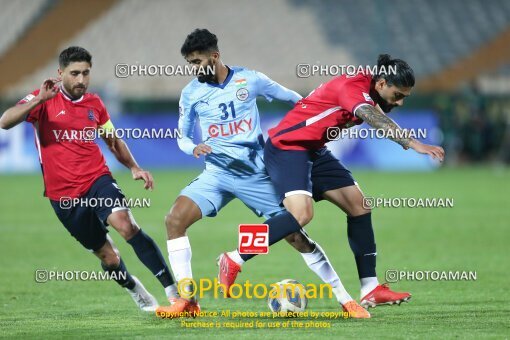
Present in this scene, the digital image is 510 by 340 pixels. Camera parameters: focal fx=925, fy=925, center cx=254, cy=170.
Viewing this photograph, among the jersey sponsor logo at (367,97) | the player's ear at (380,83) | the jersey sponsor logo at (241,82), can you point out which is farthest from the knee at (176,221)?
the player's ear at (380,83)

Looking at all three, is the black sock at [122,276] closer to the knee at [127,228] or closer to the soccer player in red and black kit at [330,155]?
the knee at [127,228]

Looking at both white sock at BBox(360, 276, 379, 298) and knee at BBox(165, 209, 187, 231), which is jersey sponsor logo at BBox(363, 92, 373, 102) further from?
knee at BBox(165, 209, 187, 231)

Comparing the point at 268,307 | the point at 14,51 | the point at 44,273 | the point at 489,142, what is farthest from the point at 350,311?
the point at 14,51

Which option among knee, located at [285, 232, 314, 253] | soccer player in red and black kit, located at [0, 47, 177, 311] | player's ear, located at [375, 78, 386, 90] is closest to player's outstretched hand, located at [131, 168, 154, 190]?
soccer player in red and black kit, located at [0, 47, 177, 311]

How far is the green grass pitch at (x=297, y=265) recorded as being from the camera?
666cm

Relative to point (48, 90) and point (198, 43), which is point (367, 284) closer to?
point (198, 43)

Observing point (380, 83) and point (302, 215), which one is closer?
point (302, 215)

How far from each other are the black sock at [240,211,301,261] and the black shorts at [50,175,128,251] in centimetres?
120

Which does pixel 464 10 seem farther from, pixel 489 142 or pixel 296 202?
pixel 296 202

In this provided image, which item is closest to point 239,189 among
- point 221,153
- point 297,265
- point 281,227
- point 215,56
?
point 221,153

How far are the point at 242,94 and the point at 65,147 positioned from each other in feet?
5.01

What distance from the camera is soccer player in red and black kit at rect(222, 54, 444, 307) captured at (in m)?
7.01

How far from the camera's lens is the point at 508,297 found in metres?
8.20

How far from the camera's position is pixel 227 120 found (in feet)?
24.9
